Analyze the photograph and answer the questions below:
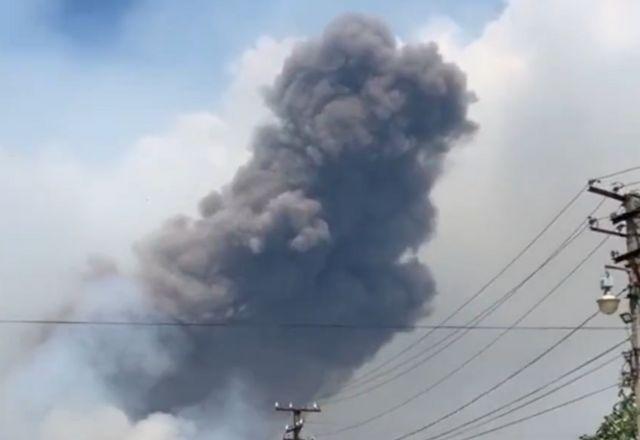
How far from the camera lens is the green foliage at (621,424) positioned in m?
29.9

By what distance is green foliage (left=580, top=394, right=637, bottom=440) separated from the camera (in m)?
29.9

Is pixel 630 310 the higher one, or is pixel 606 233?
pixel 606 233

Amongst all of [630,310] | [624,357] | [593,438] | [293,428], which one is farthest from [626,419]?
[293,428]

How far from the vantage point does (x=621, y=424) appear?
30453 mm

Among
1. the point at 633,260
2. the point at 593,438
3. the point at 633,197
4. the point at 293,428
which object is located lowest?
the point at 593,438

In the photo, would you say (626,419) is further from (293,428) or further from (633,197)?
(293,428)

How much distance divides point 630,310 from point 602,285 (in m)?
0.98

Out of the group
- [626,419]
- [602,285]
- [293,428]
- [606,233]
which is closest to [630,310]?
[602,285]

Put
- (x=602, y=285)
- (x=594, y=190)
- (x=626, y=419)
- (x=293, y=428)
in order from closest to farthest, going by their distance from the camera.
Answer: (x=602, y=285), (x=594, y=190), (x=626, y=419), (x=293, y=428)

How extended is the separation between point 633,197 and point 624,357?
13.7ft

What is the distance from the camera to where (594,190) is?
27781 millimetres

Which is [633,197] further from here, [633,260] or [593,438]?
[593,438]

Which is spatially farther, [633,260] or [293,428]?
[293,428]

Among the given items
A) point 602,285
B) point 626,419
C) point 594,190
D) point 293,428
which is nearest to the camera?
point 602,285
